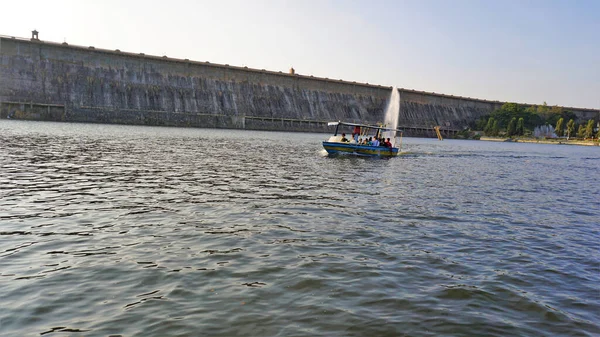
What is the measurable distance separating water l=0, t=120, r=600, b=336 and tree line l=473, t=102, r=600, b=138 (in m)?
140

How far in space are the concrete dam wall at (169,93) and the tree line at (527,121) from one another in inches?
699

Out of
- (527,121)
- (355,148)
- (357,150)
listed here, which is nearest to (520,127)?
(527,121)

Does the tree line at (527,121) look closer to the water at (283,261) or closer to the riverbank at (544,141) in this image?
the riverbank at (544,141)

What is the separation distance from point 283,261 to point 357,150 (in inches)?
1292

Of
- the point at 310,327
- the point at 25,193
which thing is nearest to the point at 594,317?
the point at 310,327

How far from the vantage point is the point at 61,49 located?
90.9 meters

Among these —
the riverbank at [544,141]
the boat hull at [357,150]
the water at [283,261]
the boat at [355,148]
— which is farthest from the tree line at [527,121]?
the water at [283,261]

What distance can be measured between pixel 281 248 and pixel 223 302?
336 cm

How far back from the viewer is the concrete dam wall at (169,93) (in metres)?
84.4

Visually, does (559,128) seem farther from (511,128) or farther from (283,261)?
(283,261)

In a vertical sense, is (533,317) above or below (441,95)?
below

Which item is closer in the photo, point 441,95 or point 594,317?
point 594,317

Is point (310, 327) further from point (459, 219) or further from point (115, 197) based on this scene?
point (115, 197)

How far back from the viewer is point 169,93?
101375 millimetres
